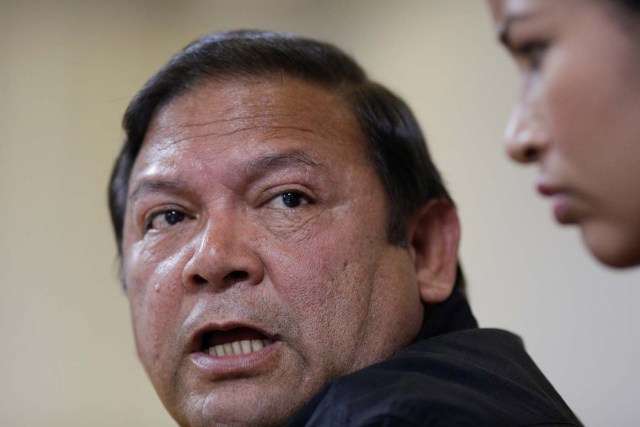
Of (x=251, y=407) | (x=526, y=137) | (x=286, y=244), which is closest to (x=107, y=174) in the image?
(x=286, y=244)

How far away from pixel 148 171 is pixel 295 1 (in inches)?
90.2

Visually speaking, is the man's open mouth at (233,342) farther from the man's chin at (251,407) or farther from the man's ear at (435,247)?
the man's ear at (435,247)

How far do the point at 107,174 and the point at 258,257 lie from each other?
2221 mm

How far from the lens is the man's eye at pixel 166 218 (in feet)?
5.53

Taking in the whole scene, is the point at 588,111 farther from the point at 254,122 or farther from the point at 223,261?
the point at 254,122

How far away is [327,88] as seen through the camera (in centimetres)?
175

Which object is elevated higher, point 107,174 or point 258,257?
point 107,174

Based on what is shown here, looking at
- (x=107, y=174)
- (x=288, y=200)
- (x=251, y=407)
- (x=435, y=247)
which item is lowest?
(x=251, y=407)

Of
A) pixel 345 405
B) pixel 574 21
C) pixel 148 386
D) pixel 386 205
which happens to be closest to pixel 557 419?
pixel 345 405

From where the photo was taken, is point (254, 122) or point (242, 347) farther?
point (254, 122)

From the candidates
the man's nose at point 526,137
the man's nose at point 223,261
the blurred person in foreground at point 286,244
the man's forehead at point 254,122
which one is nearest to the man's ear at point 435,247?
the blurred person in foreground at point 286,244

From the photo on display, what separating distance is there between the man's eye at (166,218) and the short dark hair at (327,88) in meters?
0.18

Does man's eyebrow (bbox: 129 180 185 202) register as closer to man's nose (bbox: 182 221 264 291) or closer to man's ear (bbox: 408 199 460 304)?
man's nose (bbox: 182 221 264 291)

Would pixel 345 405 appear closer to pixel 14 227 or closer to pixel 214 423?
pixel 214 423
